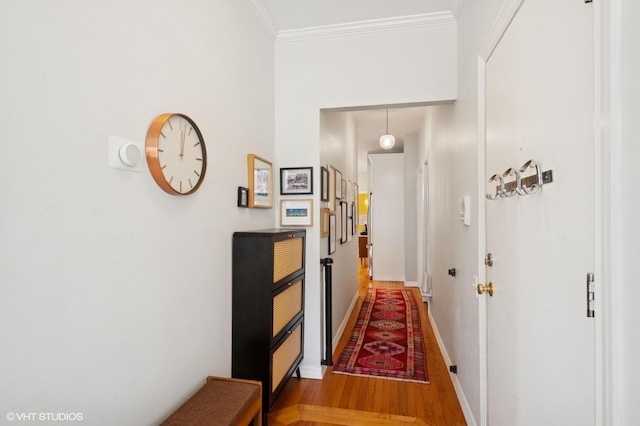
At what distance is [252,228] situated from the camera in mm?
2221

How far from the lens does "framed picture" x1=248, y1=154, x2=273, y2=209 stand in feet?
7.11

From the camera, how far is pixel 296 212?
103 inches

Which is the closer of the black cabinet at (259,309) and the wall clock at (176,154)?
the wall clock at (176,154)

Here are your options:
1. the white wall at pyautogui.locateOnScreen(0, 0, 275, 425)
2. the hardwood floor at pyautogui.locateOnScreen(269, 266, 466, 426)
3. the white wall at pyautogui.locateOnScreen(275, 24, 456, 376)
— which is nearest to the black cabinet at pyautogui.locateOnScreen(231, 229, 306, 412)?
the white wall at pyautogui.locateOnScreen(0, 0, 275, 425)

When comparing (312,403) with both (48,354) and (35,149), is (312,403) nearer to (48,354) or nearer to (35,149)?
(48,354)

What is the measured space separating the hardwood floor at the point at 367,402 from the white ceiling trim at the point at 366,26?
2.79m

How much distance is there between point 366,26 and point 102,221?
2.37m

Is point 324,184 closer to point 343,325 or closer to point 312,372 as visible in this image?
point 312,372

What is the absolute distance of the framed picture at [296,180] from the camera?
8.52 feet

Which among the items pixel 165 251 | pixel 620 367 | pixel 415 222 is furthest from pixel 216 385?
pixel 415 222

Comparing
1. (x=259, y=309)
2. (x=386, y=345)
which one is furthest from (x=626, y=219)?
(x=386, y=345)

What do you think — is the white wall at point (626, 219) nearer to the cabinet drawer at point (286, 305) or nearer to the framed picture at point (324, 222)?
the cabinet drawer at point (286, 305)

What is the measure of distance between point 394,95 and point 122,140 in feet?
6.58

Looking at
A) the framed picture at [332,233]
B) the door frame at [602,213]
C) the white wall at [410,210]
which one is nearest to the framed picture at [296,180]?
the framed picture at [332,233]
